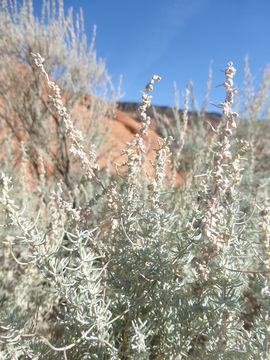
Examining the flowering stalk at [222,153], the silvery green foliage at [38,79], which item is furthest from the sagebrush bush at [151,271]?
the silvery green foliage at [38,79]

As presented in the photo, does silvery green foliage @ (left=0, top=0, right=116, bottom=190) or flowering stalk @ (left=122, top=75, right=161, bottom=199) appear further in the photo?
silvery green foliage @ (left=0, top=0, right=116, bottom=190)

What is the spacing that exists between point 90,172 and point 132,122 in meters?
18.4

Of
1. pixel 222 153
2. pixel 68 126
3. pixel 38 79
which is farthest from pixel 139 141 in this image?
pixel 38 79

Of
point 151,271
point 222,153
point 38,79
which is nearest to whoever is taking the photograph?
point 222,153

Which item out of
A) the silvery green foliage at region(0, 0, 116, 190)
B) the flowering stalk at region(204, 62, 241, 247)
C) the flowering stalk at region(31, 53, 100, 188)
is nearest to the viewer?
the flowering stalk at region(204, 62, 241, 247)

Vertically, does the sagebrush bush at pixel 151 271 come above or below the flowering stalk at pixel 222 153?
below

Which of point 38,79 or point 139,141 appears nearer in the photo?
point 139,141

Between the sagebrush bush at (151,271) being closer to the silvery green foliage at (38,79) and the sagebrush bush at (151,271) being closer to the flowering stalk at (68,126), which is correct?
the flowering stalk at (68,126)

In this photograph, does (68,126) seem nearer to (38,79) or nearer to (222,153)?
(222,153)

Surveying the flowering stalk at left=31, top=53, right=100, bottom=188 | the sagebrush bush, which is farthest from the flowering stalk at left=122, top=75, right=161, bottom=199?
the flowering stalk at left=31, top=53, right=100, bottom=188

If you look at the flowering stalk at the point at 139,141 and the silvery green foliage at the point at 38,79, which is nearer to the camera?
the flowering stalk at the point at 139,141

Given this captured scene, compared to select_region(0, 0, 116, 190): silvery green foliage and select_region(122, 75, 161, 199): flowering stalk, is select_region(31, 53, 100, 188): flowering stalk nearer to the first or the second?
select_region(122, 75, 161, 199): flowering stalk

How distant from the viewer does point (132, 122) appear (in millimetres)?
19344

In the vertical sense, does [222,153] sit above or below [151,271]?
above
